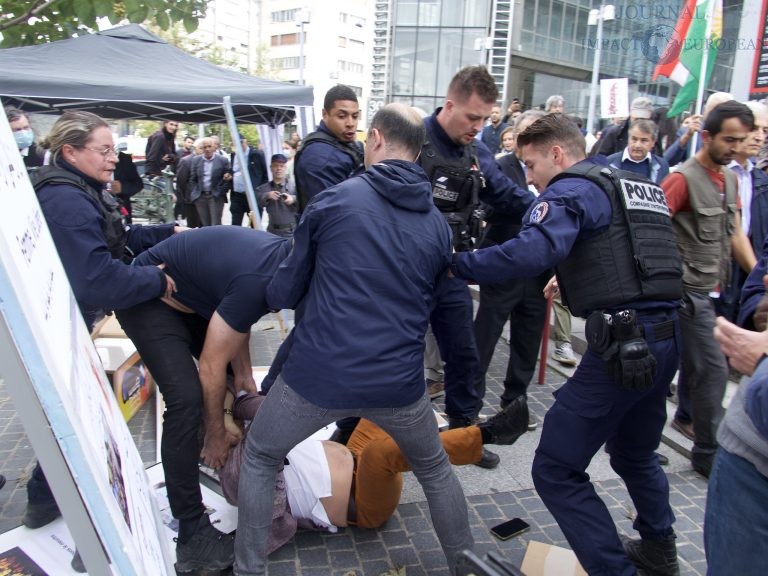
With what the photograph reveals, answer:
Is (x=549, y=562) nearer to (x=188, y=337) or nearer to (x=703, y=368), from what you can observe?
(x=703, y=368)

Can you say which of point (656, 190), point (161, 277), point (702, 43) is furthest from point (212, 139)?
point (656, 190)

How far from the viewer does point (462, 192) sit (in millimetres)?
3400

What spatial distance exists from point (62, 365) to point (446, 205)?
8.60ft

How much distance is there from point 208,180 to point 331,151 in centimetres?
682

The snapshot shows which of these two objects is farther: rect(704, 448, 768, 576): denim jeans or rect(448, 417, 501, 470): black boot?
rect(448, 417, 501, 470): black boot

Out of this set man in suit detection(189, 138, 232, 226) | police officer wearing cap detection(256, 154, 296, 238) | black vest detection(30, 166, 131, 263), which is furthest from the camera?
man in suit detection(189, 138, 232, 226)

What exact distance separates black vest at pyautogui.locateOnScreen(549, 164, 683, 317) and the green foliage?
3.05 m

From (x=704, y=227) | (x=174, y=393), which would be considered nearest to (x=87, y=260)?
(x=174, y=393)

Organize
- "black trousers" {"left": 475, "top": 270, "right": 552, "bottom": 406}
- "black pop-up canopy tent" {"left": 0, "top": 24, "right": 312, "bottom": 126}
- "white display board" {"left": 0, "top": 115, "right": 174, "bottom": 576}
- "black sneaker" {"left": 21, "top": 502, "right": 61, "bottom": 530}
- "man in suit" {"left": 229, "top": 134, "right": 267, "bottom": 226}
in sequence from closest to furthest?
"white display board" {"left": 0, "top": 115, "right": 174, "bottom": 576}
"black sneaker" {"left": 21, "top": 502, "right": 61, "bottom": 530}
"black trousers" {"left": 475, "top": 270, "right": 552, "bottom": 406}
"black pop-up canopy tent" {"left": 0, "top": 24, "right": 312, "bottom": 126}
"man in suit" {"left": 229, "top": 134, "right": 267, "bottom": 226}

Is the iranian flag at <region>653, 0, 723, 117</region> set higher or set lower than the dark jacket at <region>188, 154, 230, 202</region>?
higher

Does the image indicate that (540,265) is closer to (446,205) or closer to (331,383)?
(331,383)

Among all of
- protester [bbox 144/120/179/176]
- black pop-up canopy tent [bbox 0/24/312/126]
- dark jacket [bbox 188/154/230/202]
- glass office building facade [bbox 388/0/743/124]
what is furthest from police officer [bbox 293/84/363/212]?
glass office building facade [bbox 388/0/743/124]

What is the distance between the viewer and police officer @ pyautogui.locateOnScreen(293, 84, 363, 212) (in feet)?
→ 12.3

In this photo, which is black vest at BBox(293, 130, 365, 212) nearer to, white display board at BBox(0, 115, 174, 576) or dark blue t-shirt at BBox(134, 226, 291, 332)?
dark blue t-shirt at BBox(134, 226, 291, 332)
